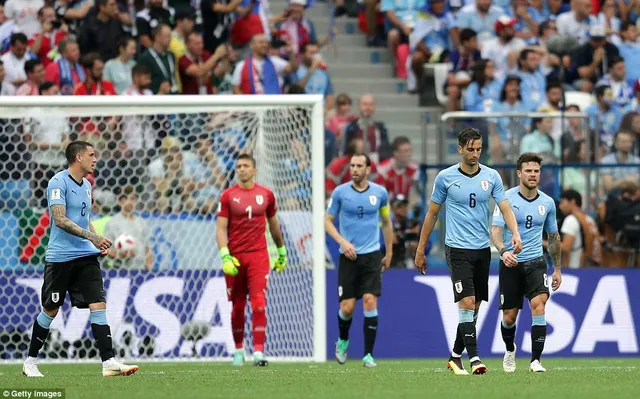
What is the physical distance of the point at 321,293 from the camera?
1516cm

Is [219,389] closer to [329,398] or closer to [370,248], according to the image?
[329,398]

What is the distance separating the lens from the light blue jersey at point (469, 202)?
11969mm

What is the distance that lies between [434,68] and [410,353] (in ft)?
21.0

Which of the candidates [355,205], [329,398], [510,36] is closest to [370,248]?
[355,205]

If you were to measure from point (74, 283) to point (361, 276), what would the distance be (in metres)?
4.12

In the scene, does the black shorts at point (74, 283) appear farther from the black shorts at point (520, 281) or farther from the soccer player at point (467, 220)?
the black shorts at point (520, 281)

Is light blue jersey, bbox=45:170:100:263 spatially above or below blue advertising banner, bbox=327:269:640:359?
above

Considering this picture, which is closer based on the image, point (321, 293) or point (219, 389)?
point (219, 389)

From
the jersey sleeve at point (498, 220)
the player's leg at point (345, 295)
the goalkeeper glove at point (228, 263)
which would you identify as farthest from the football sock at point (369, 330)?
the jersey sleeve at point (498, 220)

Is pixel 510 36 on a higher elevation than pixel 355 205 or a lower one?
higher

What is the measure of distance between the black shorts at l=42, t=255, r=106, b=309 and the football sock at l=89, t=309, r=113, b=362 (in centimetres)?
13

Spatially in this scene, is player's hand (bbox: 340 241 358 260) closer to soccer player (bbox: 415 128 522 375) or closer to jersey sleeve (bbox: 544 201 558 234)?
soccer player (bbox: 415 128 522 375)

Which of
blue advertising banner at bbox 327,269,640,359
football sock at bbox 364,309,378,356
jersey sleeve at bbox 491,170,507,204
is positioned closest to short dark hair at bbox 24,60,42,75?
blue advertising banner at bbox 327,269,640,359

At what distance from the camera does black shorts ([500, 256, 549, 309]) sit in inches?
489
